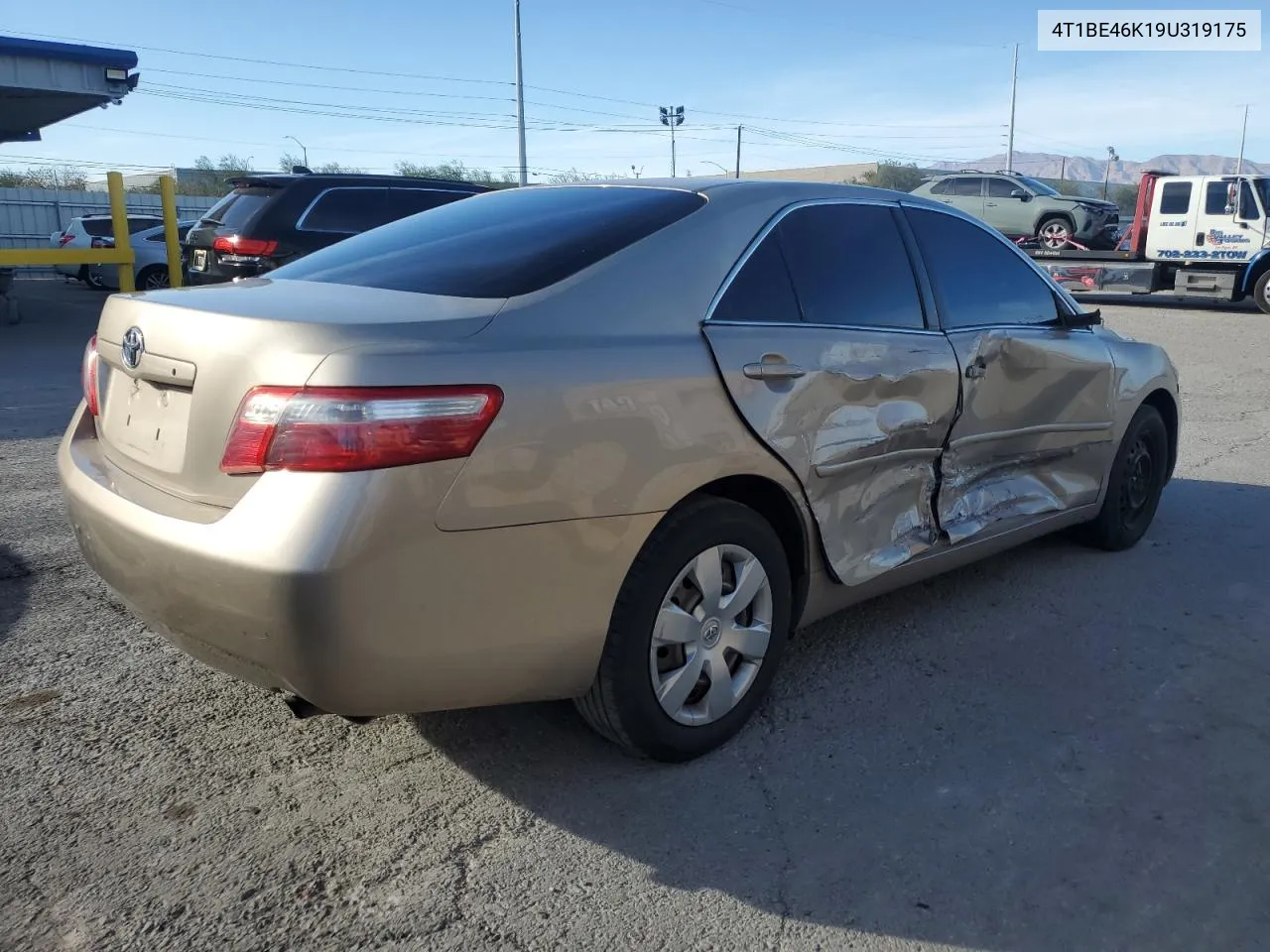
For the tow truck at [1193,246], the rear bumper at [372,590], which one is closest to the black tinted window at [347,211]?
the rear bumper at [372,590]

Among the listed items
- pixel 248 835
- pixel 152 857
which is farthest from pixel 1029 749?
pixel 152 857

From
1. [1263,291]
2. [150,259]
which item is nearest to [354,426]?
[150,259]

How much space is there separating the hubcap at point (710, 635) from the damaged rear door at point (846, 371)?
1.09 ft

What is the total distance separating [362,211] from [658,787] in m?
9.29

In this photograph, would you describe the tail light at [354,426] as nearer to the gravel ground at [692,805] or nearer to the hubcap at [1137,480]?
the gravel ground at [692,805]

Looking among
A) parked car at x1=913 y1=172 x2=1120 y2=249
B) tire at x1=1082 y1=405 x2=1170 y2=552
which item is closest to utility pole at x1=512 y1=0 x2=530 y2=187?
parked car at x1=913 y1=172 x2=1120 y2=249

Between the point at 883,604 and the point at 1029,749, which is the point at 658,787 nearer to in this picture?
the point at 1029,749

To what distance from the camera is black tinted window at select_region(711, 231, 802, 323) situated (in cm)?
303

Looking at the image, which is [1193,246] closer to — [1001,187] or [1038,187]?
[1038,187]

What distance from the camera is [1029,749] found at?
10.2ft

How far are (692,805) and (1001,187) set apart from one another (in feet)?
77.0

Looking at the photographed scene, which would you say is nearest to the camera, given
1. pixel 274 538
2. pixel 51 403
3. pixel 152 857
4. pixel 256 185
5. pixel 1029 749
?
pixel 274 538

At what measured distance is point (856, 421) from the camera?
3.29 meters

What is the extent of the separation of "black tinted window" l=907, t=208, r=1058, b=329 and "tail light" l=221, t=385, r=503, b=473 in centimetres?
218
